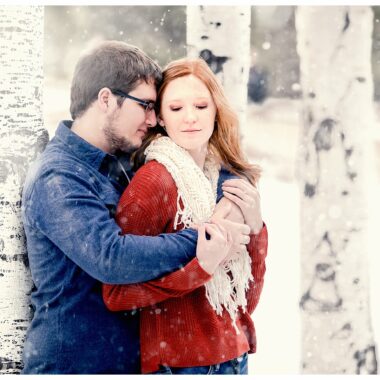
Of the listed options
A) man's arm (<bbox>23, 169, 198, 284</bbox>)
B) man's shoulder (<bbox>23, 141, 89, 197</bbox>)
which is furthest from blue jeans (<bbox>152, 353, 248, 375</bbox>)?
man's shoulder (<bbox>23, 141, 89, 197</bbox>)

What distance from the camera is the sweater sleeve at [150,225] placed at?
254 cm

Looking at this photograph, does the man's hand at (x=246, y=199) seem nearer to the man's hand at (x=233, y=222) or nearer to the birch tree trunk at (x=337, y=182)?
the man's hand at (x=233, y=222)

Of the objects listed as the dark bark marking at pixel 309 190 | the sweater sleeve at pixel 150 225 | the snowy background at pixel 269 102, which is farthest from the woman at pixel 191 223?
the snowy background at pixel 269 102

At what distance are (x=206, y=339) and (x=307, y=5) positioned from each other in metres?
2.47

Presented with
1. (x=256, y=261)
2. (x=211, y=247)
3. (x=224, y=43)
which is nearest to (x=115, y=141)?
(x=211, y=247)

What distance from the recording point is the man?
2512 millimetres

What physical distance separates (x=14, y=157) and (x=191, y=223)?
40.4 inches

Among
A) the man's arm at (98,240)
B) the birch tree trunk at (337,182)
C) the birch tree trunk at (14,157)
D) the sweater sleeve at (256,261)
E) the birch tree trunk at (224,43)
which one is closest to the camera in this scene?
the man's arm at (98,240)

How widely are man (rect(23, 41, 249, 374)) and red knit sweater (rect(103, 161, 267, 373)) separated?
76 mm

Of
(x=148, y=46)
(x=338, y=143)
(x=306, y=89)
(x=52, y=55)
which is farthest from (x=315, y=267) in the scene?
(x=52, y=55)

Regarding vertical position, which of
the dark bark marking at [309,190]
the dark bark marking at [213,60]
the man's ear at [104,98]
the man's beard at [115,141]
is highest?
the dark bark marking at [213,60]

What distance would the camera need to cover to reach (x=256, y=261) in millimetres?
2961

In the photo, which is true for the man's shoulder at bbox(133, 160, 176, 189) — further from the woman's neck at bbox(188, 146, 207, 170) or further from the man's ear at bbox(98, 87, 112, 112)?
the man's ear at bbox(98, 87, 112, 112)

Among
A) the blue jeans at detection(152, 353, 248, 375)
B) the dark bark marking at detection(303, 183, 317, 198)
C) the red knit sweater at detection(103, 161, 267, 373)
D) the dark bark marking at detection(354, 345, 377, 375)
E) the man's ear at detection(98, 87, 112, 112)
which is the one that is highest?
the man's ear at detection(98, 87, 112, 112)
